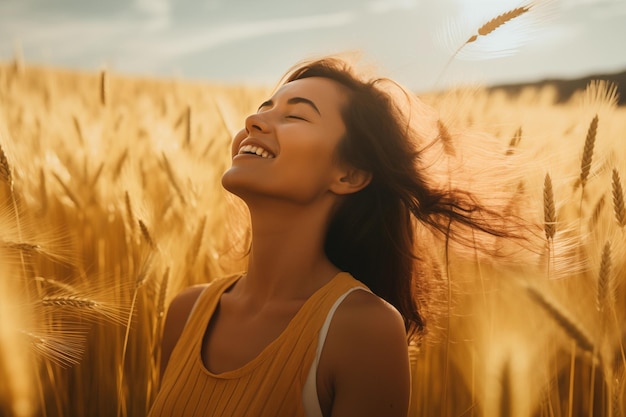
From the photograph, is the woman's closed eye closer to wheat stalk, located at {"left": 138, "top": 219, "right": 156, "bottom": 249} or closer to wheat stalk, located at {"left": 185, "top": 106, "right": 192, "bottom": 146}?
wheat stalk, located at {"left": 138, "top": 219, "right": 156, "bottom": 249}

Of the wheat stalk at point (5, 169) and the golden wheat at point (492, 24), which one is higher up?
the golden wheat at point (492, 24)

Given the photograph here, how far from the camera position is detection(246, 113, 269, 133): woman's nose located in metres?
1.35

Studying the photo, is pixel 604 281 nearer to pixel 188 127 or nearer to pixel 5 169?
pixel 5 169

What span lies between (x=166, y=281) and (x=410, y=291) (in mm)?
588

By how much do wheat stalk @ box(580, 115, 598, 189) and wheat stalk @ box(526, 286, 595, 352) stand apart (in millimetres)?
451

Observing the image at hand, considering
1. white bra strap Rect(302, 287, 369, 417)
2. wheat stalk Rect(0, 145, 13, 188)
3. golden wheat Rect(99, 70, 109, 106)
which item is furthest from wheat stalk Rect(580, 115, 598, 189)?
golden wheat Rect(99, 70, 109, 106)

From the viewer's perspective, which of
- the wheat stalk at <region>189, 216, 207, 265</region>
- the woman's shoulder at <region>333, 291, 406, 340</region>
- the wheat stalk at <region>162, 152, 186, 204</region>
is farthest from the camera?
the wheat stalk at <region>162, 152, 186, 204</region>

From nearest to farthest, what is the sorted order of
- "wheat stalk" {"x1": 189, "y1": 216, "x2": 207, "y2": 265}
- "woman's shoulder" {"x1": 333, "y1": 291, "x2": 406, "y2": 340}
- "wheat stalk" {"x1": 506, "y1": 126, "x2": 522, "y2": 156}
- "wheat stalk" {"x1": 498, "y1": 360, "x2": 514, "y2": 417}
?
"wheat stalk" {"x1": 498, "y1": 360, "x2": 514, "y2": 417} < "woman's shoulder" {"x1": 333, "y1": 291, "x2": 406, "y2": 340} < "wheat stalk" {"x1": 506, "y1": 126, "x2": 522, "y2": 156} < "wheat stalk" {"x1": 189, "y1": 216, "x2": 207, "y2": 265}

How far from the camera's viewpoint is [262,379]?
1229mm

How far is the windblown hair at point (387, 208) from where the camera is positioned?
4.62ft

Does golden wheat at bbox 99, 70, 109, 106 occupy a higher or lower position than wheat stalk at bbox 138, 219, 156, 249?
higher

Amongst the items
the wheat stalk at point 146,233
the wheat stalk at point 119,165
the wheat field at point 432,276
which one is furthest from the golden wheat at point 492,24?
the wheat stalk at point 119,165

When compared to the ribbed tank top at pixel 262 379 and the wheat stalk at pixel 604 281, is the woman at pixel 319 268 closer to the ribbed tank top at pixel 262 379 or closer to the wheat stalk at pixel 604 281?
the ribbed tank top at pixel 262 379

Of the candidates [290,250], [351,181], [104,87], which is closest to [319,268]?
[290,250]
